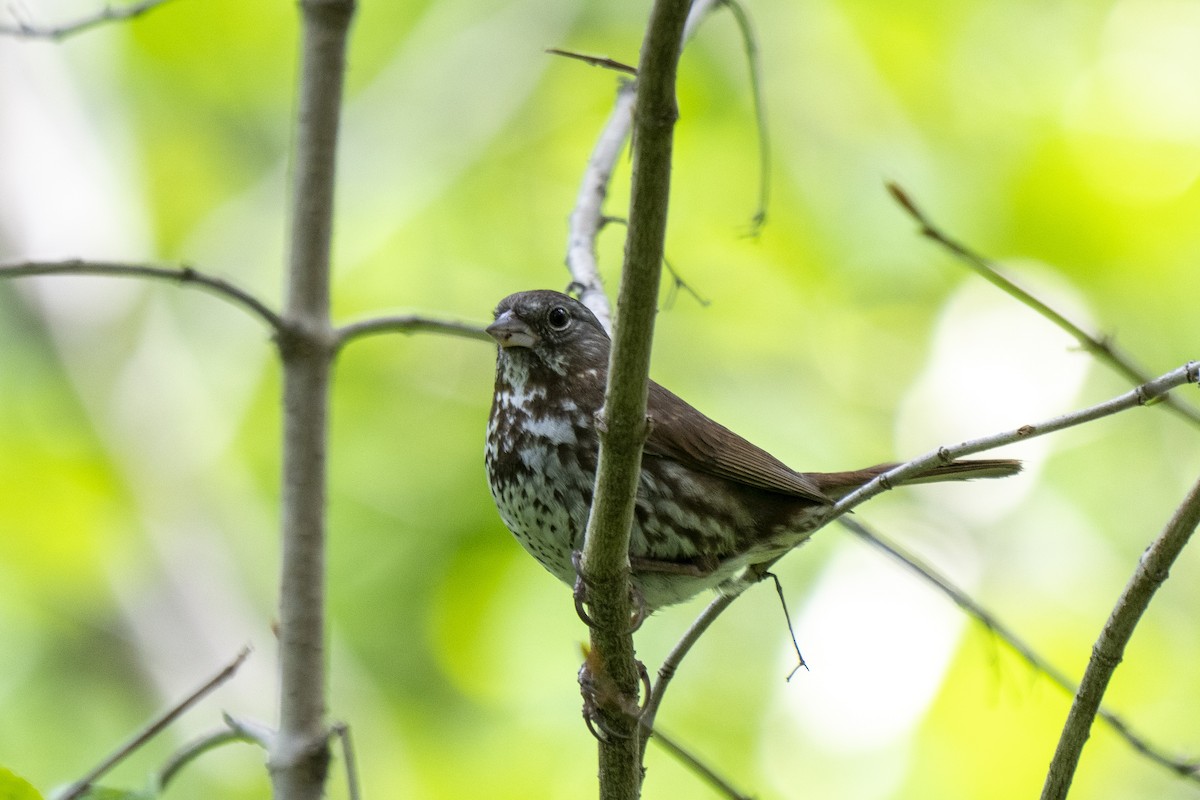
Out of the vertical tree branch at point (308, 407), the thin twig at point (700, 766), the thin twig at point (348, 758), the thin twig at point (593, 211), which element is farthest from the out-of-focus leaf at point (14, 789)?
the thin twig at point (593, 211)

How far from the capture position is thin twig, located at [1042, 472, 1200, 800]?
2.35 metres

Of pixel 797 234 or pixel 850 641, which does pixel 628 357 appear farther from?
pixel 797 234

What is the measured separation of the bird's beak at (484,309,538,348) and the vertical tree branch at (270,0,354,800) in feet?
3.25

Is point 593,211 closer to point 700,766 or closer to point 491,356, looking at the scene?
point 700,766

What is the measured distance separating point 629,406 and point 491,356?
6937mm

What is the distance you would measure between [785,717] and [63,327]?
5.87 meters

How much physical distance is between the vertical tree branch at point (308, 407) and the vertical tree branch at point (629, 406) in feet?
2.08

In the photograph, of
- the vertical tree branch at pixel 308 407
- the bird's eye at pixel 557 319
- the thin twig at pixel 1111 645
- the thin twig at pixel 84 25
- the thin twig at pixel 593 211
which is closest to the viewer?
the thin twig at pixel 1111 645

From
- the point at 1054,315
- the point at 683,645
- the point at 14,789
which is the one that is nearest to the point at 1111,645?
the point at 1054,315

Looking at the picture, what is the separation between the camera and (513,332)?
3.92m

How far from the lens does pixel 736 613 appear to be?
8797 millimetres

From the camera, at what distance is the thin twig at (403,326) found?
292 centimetres

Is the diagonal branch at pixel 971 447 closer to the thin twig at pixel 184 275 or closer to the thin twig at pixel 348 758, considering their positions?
the thin twig at pixel 348 758

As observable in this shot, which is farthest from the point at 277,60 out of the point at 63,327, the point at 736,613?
the point at 736,613
